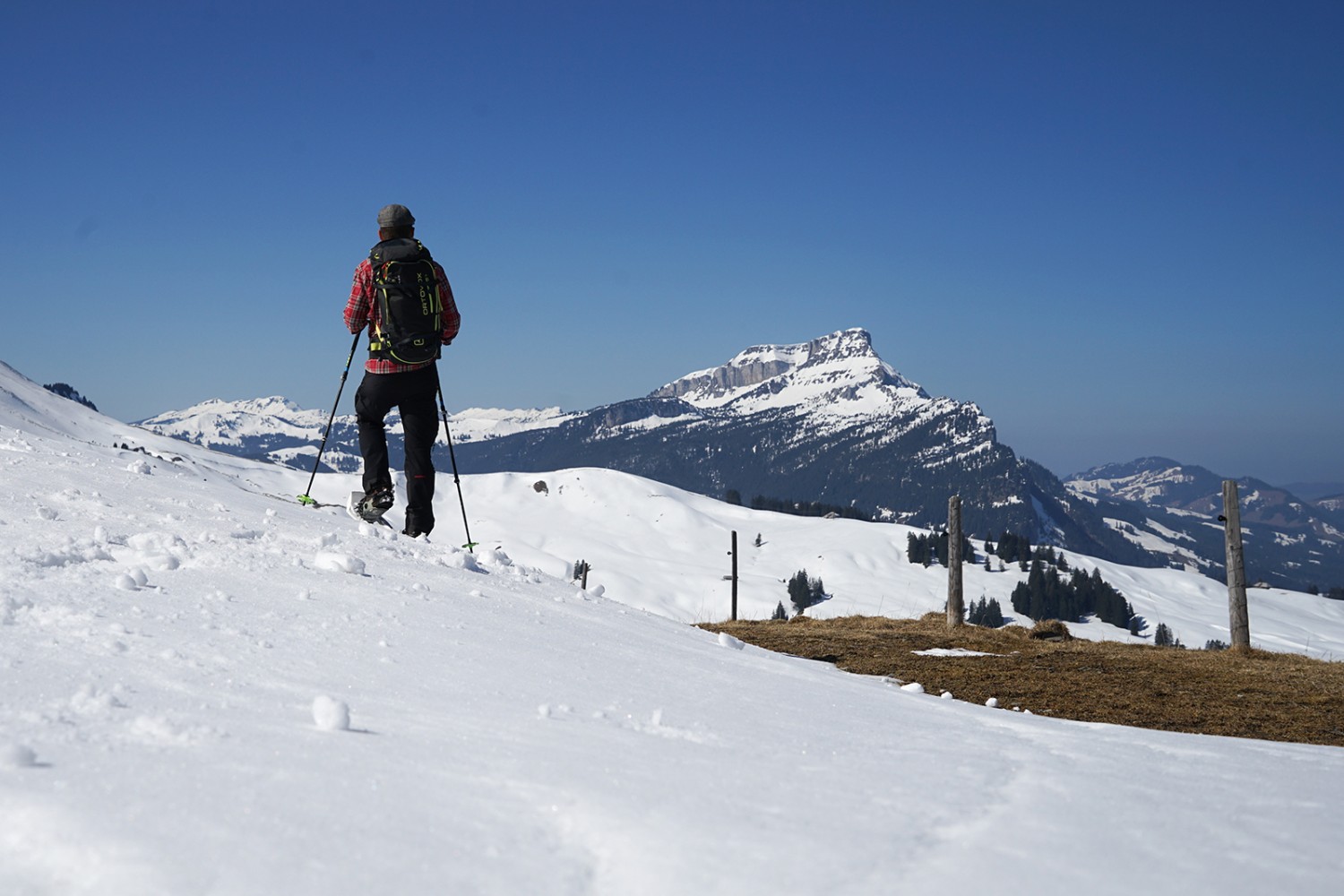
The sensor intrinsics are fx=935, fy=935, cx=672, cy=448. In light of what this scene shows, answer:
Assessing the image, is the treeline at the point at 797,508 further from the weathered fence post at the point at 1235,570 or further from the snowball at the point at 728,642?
the snowball at the point at 728,642

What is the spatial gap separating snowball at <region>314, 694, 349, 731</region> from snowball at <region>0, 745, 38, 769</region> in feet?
2.41

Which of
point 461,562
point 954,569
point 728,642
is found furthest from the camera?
point 954,569

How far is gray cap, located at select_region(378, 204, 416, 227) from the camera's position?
845 centimetres

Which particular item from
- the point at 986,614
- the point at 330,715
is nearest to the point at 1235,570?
the point at 330,715

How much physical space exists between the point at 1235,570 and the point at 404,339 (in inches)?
574

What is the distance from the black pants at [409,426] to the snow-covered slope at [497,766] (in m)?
3.35

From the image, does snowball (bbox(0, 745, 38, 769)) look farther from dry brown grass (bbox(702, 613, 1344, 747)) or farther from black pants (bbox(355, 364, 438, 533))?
dry brown grass (bbox(702, 613, 1344, 747))

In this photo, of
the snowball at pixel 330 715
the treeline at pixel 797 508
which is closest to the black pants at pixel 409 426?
the snowball at pixel 330 715

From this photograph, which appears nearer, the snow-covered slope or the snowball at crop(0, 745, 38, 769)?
the snow-covered slope

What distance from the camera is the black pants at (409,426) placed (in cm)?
871

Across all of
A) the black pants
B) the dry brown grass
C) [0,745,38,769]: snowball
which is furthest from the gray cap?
[0,745,38,769]: snowball

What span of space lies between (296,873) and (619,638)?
3885 mm

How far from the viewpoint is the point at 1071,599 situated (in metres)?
125

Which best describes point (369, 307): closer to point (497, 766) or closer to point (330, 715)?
point (330, 715)
